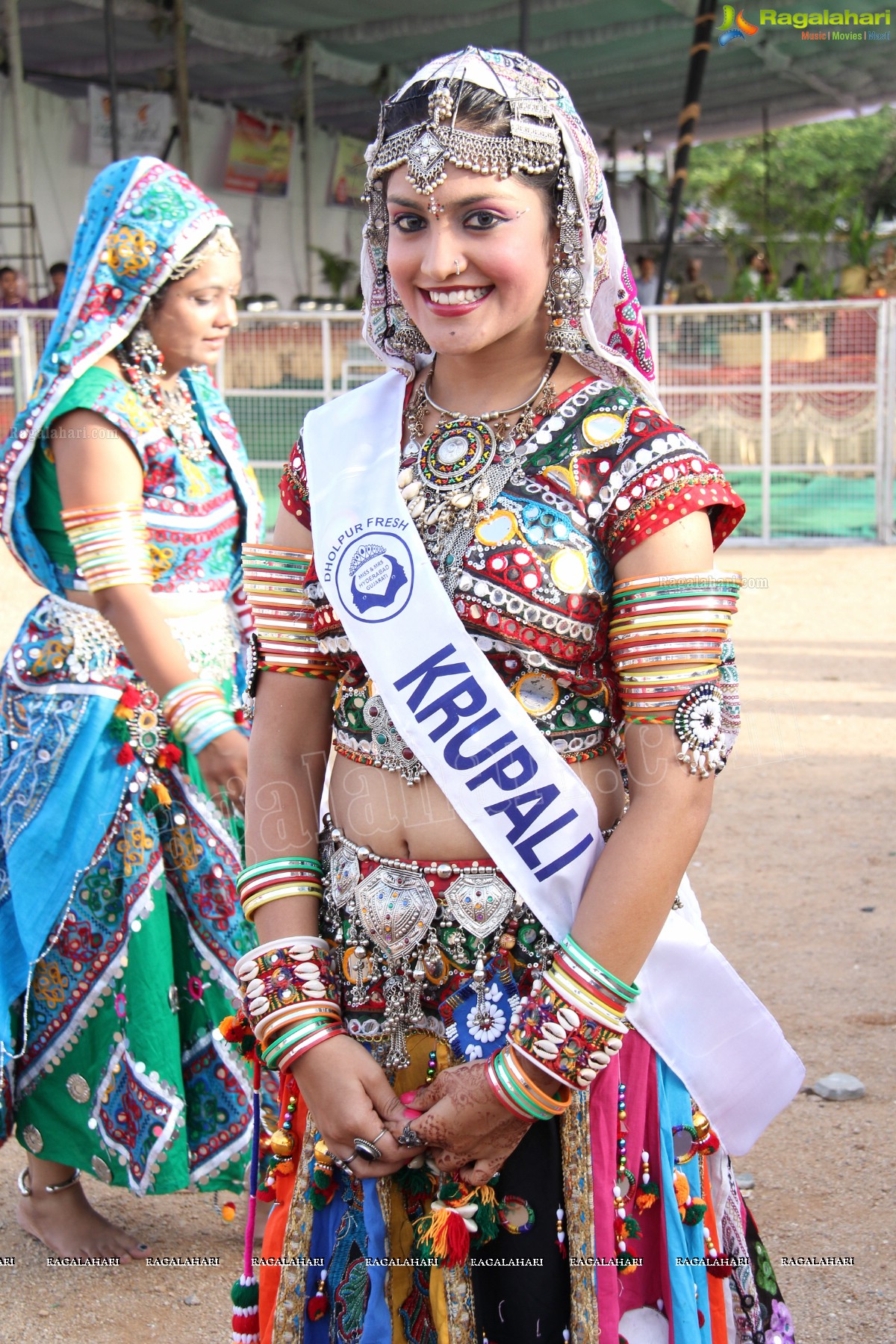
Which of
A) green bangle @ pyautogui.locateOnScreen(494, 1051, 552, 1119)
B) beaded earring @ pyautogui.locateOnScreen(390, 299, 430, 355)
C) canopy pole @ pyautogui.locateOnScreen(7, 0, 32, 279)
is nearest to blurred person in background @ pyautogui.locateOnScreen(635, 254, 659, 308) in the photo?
canopy pole @ pyautogui.locateOnScreen(7, 0, 32, 279)

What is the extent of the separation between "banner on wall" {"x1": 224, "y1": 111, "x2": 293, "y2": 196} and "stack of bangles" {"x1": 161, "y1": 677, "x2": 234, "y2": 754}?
1600 centimetres

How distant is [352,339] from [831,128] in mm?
25515

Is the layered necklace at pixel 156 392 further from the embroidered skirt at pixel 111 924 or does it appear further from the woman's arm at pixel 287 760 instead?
the woman's arm at pixel 287 760

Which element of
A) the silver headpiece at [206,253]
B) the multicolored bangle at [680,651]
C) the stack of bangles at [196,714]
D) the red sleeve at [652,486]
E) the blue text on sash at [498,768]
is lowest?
the stack of bangles at [196,714]

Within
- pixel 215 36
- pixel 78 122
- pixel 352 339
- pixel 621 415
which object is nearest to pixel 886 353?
pixel 352 339

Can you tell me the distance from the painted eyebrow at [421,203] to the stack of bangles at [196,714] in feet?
4.26

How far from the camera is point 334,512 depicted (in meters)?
1.75

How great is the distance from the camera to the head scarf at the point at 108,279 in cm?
290

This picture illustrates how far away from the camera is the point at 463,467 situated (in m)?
1.70

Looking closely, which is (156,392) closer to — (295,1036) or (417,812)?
(417,812)

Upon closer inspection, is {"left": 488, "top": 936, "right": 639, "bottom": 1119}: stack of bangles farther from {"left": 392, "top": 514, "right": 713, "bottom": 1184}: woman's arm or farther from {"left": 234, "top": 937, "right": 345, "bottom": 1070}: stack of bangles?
{"left": 234, "top": 937, "right": 345, "bottom": 1070}: stack of bangles

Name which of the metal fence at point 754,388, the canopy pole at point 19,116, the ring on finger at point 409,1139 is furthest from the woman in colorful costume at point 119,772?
the canopy pole at point 19,116

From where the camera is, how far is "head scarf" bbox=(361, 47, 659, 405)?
1.62 m

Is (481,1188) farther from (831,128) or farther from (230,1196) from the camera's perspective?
(831,128)
